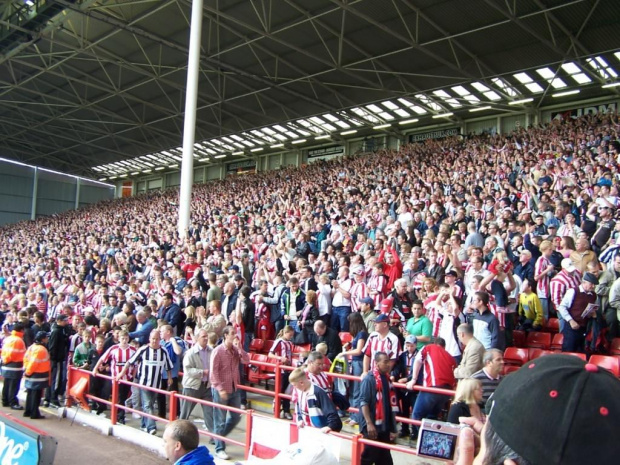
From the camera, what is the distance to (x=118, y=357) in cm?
1016

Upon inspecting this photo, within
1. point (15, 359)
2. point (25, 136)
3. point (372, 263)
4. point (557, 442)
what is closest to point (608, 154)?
point (372, 263)

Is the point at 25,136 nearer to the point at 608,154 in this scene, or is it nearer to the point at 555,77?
the point at 555,77


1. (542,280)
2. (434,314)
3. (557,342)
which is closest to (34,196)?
(434,314)

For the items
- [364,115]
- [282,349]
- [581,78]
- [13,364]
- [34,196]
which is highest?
[364,115]

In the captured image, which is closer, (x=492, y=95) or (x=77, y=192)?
(x=492, y=95)

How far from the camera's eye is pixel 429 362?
6.67 m

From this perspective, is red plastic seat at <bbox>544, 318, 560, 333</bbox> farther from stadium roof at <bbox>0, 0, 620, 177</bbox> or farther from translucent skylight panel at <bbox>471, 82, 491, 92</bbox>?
translucent skylight panel at <bbox>471, 82, 491, 92</bbox>

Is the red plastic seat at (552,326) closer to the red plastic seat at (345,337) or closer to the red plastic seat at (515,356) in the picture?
the red plastic seat at (515,356)

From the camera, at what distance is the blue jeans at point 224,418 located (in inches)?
312

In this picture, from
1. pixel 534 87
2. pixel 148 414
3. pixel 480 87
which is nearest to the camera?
pixel 148 414

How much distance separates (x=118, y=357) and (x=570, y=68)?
2139 centimetres

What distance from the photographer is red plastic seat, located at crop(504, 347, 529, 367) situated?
828cm

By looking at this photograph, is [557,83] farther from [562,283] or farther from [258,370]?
[258,370]

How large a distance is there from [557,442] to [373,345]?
20.9ft
